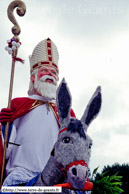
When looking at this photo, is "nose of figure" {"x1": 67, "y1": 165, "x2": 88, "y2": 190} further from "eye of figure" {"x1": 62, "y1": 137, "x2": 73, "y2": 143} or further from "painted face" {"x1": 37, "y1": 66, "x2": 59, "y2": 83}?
"painted face" {"x1": 37, "y1": 66, "x2": 59, "y2": 83}

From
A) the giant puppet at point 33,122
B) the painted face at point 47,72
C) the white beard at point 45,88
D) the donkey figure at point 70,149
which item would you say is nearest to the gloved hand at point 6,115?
the giant puppet at point 33,122

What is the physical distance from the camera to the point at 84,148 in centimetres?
365

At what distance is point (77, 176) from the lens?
11.1 ft

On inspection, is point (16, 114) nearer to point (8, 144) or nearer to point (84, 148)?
point (8, 144)

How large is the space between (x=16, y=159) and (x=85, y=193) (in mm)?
1331

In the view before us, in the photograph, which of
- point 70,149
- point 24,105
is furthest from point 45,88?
point 70,149

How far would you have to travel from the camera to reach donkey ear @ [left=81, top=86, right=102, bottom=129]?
394cm

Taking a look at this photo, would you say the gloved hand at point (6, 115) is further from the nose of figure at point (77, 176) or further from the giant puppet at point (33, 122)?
the nose of figure at point (77, 176)

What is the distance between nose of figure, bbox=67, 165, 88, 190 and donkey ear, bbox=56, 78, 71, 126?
2.20 ft

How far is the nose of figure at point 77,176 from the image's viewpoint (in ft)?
11.1

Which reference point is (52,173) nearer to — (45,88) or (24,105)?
(24,105)

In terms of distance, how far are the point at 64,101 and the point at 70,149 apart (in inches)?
26.3

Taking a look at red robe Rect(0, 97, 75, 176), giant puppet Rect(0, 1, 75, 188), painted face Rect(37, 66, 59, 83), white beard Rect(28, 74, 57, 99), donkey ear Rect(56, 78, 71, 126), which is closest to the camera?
donkey ear Rect(56, 78, 71, 126)

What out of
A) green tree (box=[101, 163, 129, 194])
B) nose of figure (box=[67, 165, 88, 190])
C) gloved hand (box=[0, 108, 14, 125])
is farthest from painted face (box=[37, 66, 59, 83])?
green tree (box=[101, 163, 129, 194])
